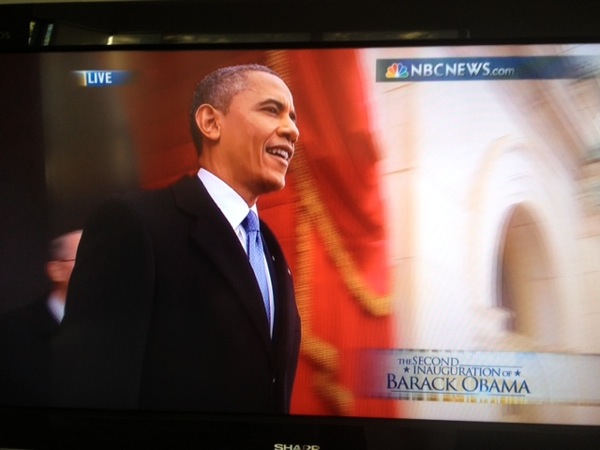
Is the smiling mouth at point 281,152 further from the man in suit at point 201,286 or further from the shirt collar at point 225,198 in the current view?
the shirt collar at point 225,198

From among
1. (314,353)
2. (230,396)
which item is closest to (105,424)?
(230,396)

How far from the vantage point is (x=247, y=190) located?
164 cm

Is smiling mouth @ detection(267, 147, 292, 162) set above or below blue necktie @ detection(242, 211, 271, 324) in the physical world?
above

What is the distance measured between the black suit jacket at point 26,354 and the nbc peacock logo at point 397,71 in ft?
3.23

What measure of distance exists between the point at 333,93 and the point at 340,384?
0.68m

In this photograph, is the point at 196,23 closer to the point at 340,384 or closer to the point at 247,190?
the point at 247,190

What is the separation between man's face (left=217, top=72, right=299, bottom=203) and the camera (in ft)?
5.32

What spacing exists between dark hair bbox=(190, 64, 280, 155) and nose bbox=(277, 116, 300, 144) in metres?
0.13

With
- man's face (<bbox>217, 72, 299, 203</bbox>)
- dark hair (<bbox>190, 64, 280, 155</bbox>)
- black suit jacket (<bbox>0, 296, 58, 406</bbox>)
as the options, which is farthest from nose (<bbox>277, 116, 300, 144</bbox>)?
black suit jacket (<bbox>0, 296, 58, 406</bbox>)

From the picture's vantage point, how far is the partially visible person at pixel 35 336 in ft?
5.46

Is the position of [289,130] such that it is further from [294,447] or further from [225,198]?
[294,447]

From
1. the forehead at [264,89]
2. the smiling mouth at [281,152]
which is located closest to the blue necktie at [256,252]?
the smiling mouth at [281,152]

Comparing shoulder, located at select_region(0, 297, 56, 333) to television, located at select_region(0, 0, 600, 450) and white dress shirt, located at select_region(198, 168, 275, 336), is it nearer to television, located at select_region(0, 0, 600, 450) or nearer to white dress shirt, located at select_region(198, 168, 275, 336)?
television, located at select_region(0, 0, 600, 450)

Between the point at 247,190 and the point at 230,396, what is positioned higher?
the point at 247,190
